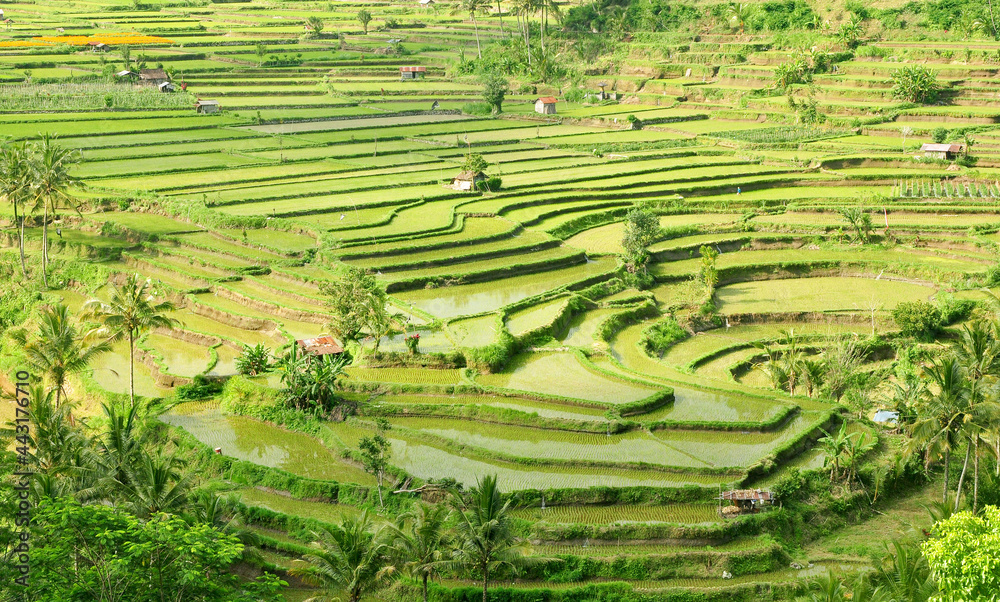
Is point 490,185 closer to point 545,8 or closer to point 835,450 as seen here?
point 835,450

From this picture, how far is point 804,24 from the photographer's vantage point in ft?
238

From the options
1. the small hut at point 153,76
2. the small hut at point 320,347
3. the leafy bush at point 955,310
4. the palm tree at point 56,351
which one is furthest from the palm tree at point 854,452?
the small hut at point 153,76

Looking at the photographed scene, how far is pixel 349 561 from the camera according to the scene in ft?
51.0

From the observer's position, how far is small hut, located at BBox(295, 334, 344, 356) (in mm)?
25052

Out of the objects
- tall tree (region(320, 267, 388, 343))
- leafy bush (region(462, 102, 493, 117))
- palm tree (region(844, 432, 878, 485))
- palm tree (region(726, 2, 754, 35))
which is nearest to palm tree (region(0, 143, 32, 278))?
tall tree (region(320, 267, 388, 343))

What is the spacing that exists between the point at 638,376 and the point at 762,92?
42.9 meters

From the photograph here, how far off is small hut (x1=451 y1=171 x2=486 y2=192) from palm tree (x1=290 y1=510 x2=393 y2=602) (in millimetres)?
30533

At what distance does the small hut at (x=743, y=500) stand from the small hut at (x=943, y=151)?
3428cm

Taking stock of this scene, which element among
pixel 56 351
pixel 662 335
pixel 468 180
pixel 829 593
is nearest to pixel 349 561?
pixel 829 593

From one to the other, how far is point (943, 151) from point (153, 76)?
4752 cm

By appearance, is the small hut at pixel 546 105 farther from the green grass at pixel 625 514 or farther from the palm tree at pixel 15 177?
the green grass at pixel 625 514

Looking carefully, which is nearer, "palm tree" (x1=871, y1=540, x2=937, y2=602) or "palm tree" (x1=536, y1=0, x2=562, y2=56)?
"palm tree" (x1=871, y1=540, x2=937, y2=602)

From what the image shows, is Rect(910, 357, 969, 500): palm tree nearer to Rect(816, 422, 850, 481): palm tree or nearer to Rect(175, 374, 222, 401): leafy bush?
Rect(816, 422, 850, 481): palm tree

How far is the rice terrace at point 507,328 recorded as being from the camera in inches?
671
